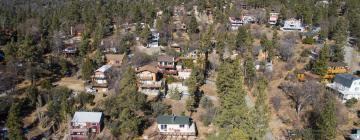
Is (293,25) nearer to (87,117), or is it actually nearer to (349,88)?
(349,88)

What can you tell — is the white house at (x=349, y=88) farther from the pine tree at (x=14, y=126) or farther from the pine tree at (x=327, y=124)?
the pine tree at (x=14, y=126)

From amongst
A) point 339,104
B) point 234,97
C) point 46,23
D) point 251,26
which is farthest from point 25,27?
point 339,104

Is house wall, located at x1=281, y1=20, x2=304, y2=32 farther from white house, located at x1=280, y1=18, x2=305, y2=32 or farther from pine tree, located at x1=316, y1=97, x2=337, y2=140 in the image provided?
pine tree, located at x1=316, y1=97, x2=337, y2=140

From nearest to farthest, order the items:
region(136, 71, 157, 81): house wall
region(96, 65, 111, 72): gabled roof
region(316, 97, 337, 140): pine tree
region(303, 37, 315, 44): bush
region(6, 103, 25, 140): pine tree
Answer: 1. region(316, 97, 337, 140): pine tree
2. region(6, 103, 25, 140): pine tree
3. region(136, 71, 157, 81): house wall
4. region(96, 65, 111, 72): gabled roof
5. region(303, 37, 315, 44): bush

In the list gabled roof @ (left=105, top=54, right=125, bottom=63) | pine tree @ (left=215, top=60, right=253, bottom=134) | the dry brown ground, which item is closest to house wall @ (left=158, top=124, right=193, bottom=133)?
pine tree @ (left=215, top=60, right=253, bottom=134)

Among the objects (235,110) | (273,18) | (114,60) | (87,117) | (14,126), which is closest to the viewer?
(235,110)

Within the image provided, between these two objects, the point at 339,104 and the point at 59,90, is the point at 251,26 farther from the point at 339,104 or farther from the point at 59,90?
the point at 59,90

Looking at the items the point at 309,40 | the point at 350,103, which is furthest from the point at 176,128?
the point at 309,40
